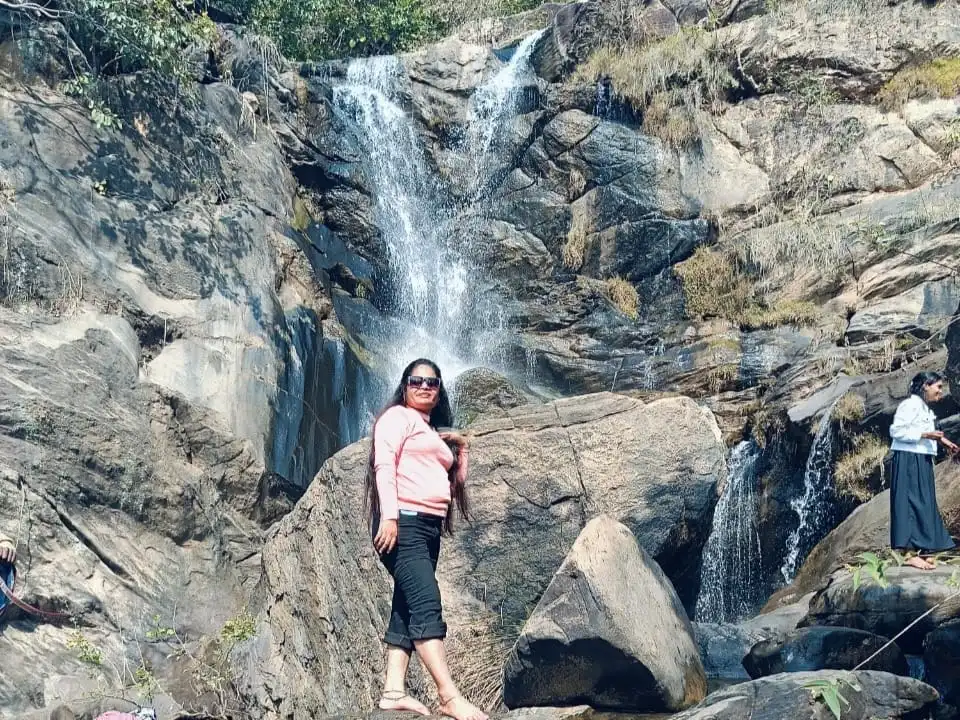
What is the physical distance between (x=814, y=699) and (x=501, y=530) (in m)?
3.26

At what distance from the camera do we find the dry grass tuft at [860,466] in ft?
38.8

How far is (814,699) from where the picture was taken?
464 centimetres

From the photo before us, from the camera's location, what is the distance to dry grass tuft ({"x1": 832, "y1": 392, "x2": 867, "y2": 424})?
12.1 meters

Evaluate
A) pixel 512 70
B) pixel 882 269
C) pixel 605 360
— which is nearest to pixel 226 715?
pixel 605 360

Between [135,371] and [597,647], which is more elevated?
[135,371]

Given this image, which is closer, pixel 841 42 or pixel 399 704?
pixel 399 704

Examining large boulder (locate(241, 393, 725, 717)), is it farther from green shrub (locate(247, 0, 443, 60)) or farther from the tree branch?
green shrub (locate(247, 0, 443, 60))

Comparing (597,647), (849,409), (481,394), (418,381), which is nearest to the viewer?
(418,381)

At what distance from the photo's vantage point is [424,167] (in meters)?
18.7

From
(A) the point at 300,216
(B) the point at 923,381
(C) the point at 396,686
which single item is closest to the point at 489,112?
(A) the point at 300,216

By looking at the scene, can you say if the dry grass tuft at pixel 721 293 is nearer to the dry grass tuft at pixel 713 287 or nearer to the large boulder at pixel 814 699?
the dry grass tuft at pixel 713 287

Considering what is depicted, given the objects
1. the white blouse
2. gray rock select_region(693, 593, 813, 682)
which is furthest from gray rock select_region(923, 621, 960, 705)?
the white blouse

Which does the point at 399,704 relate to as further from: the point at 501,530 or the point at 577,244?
the point at 577,244

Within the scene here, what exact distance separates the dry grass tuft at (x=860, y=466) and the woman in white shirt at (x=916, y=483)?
3.47 m
